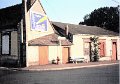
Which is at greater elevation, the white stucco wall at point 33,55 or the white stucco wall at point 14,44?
the white stucco wall at point 14,44

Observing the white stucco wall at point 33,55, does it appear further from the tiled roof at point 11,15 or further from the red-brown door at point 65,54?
the red-brown door at point 65,54

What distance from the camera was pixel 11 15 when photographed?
31.3 meters

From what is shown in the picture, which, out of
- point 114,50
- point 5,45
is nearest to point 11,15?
point 5,45

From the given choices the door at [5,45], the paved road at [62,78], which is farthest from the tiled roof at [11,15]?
the paved road at [62,78]

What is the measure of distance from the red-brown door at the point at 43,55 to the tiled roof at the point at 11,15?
4367mm

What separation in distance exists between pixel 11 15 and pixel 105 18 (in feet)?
139

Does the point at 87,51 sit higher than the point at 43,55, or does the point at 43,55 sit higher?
the point at 87,51

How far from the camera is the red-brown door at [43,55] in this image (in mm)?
28603

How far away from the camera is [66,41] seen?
3253 centimetres

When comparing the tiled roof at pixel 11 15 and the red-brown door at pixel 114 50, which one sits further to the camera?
the red-brown door at pixel 114 50

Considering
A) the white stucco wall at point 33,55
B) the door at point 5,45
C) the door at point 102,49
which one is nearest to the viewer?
the white stucco wall at point 33,55

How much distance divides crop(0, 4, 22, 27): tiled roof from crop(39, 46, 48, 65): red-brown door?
4367 mm

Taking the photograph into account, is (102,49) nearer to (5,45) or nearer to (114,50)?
(114,50)

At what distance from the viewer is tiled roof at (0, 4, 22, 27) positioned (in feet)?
96.3
